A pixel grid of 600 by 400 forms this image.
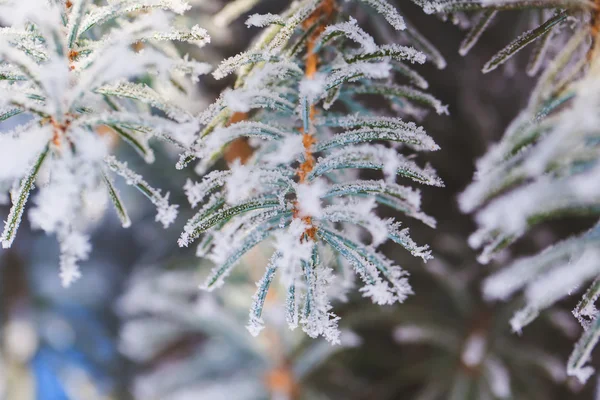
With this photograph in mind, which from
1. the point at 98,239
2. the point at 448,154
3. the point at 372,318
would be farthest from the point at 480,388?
the point at 98,239

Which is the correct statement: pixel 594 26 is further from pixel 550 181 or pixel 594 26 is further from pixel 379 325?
pixel 379 325

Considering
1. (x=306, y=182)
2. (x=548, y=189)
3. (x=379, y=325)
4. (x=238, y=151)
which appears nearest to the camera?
(x=548, y=189)

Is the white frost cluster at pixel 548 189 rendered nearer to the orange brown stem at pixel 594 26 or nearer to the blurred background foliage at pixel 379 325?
the orange brown stem at pixel 594 26

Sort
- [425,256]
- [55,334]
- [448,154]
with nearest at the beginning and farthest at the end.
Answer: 1. [425,256]
2. [448,154]
3. [55,334]

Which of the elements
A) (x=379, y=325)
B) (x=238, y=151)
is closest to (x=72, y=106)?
(x=238, y=151)

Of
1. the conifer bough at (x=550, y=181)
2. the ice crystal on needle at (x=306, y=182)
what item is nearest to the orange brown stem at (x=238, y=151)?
the ice crystal on needle at (x=306, y=182)

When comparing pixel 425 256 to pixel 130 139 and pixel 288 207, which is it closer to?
pixel 288 207
